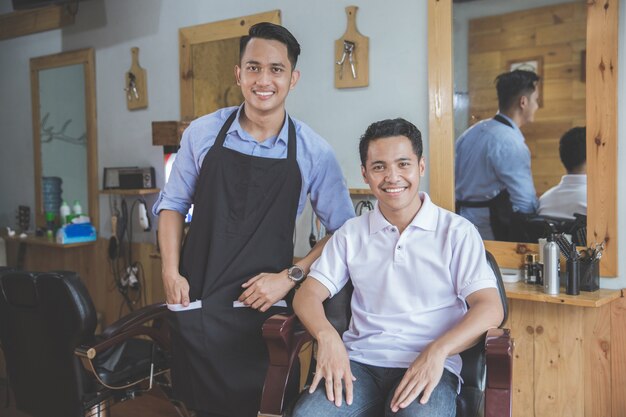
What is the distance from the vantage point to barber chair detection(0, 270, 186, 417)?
244 centimetres

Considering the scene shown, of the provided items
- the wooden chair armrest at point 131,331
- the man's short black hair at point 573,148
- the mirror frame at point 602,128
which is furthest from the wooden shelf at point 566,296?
the wooden chair armrest at point 131,331

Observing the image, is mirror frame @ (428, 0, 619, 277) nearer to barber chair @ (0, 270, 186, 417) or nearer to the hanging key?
the hanging key

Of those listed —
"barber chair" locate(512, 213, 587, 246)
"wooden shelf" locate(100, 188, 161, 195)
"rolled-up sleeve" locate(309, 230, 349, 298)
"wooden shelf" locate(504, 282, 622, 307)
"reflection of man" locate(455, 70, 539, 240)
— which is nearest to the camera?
"rolled-up sleeve" locate(309, 230, 349, 298)

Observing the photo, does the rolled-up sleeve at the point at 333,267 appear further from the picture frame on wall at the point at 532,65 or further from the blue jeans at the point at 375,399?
the picture frame on wall at the point at 532,65

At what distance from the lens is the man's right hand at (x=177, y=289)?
2.06m

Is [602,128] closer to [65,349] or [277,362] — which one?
[277,362]

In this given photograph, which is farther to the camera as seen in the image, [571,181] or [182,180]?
[571,181]

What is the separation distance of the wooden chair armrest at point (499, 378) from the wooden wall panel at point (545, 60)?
1166 millimetres

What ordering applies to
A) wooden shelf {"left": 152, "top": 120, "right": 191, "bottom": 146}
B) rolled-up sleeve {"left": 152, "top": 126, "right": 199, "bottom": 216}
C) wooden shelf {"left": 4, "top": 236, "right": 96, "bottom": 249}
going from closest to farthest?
1. rolled-up sleeve {"left": 152, "top": 126, "right": 199, "bottom": 216}
2. wooden shelf {"left": 152, "top": 120, "right": 191, "bottom": 146}
3. wooden shelf {"left": 4, "top": 236, "right": 96, "bottom": 249}

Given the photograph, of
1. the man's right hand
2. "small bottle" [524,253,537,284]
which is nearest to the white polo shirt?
the man's right hand

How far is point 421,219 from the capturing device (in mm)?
1894

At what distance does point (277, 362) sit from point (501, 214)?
1321mm

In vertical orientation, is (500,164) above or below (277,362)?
above

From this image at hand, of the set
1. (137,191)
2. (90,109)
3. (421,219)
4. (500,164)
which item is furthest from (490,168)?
(90,109)
